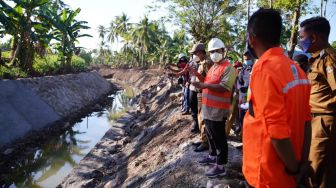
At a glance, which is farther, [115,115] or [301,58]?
A: [115,115]

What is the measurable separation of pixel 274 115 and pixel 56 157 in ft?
37.2

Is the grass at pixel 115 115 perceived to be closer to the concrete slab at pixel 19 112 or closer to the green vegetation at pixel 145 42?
the concrete slab at pixel 19 112

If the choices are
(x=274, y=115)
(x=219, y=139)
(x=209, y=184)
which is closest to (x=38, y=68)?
(x=219, y=139)

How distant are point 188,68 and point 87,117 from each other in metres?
15.4

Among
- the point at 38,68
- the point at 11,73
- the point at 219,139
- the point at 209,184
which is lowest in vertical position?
the point at 209,184

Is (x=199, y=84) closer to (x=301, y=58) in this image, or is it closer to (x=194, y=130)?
(x=301, y=58)

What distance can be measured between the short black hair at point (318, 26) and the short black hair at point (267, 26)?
44.6 inches

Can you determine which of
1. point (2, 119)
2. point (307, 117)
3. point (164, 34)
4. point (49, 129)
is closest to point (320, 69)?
point (307, 117)

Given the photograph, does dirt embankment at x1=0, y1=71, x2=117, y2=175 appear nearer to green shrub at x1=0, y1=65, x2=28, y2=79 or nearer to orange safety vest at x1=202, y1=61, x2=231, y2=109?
green shrub at x1=0, y1=65, x2=28, y2=79

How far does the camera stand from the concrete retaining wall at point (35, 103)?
40.1 ft

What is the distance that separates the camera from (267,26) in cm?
219

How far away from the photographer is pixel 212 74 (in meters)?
4.68

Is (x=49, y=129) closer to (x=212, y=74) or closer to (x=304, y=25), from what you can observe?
(x=212, y=74)

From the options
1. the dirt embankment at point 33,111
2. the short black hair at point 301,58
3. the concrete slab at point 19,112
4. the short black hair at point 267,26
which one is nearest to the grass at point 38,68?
Answer: the dirt embankment at point 33,111
